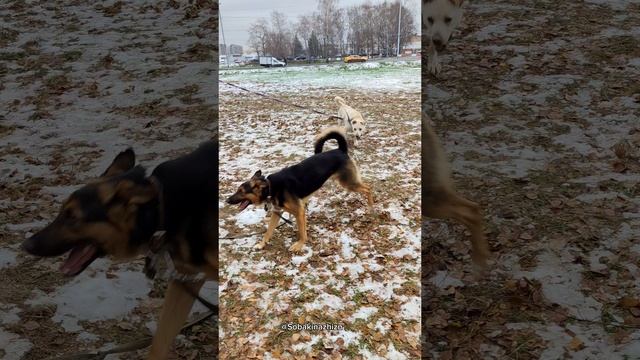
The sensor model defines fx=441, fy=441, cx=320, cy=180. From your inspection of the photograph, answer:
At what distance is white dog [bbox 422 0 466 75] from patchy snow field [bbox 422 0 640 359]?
0.82 ft

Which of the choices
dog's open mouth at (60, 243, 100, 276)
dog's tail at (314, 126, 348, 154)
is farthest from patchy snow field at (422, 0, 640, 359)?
dog's open mouth at (60, 243, 100, 276)

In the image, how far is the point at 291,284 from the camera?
2.00 meters

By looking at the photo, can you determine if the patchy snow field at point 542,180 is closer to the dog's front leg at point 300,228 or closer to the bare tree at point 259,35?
the dog's front leg at point 300,228

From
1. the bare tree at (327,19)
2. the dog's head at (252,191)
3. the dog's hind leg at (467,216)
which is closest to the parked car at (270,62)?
the bare tree at (327,19)

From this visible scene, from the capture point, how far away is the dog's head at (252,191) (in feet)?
6.33

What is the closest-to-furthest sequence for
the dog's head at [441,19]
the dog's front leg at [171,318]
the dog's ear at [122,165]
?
the dog's ear at [122,165]
the dog's front leg at [171,318]
the dog's head at [441,19]

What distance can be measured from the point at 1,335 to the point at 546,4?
209 inches

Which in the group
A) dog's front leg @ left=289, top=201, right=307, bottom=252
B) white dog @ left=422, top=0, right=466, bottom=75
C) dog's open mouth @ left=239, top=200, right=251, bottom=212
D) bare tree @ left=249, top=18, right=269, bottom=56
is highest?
white dog @ left=422, top=0, right=466, bottom=75

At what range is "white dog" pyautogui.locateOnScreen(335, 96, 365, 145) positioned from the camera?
2.00 m

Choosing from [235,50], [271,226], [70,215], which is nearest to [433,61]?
[235,50]

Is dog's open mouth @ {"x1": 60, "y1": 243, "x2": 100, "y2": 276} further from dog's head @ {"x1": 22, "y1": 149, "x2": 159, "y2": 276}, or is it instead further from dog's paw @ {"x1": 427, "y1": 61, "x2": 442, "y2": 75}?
dog's paw @ {"x1": 427, "y1": 61, "x2": 442, "y2": 75}

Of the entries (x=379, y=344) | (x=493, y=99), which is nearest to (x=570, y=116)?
(x=493, y=99)

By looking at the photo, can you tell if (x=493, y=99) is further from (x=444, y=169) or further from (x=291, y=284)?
(x=291, y=284)

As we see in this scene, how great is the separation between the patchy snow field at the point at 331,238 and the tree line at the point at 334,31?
0.28ft
